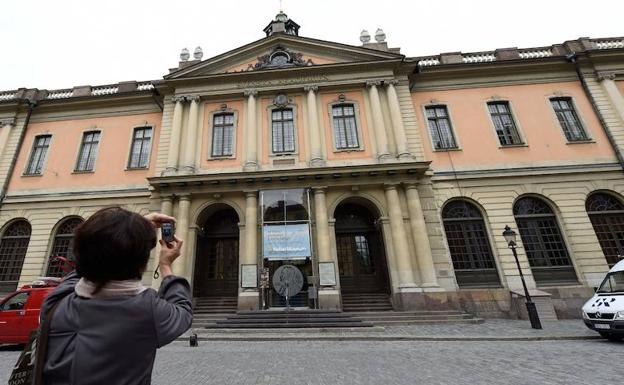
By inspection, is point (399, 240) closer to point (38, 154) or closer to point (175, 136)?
point (175, 136)

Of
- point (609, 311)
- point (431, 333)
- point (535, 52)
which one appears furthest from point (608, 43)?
point (431, 333)

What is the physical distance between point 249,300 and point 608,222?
16.2 metres

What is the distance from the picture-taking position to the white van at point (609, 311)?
7.57 metres

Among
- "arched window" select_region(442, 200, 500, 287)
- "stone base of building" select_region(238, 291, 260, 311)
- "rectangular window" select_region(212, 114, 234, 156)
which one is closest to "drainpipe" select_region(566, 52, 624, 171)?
"arched window" select_region(442, 200, 500, 287)

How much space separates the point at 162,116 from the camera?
17156 mm

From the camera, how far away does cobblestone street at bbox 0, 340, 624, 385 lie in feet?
17.1

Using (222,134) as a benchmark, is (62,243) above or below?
below

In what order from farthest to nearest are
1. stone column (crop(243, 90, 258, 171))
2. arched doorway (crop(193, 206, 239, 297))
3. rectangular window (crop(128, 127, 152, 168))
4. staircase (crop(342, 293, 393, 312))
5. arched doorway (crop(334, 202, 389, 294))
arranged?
rectangular window (crop(128, 127, 152, 168)) < stone column (crop(243, 90, 258, 171)) < arched doorway (crop(193, 206, 239, 297)) < arched doorway (crop(334, 202, 389, 294)) < staircase (crop(342, 293, 393, 312))

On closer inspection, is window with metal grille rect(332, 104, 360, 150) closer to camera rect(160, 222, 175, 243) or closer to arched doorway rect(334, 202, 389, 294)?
arched doorway rect(334, 202, 389, 294)

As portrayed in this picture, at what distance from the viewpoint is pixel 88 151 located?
55.8 ft

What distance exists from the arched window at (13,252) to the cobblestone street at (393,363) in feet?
30.0

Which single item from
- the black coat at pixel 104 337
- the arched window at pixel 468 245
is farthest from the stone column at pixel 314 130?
the black coat at pixel 104 337

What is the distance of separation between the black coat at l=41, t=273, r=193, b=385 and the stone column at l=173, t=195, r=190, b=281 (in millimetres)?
12512

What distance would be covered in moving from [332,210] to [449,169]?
616 centimetres
